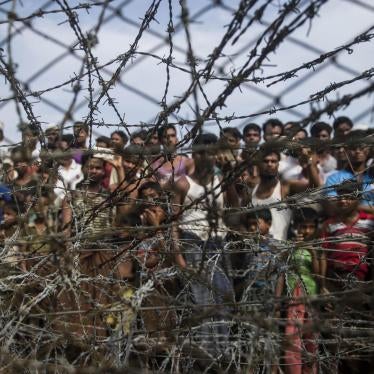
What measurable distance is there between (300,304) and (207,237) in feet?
1.87

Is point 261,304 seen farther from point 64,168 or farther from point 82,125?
point 64,168

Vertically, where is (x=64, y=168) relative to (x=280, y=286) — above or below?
above

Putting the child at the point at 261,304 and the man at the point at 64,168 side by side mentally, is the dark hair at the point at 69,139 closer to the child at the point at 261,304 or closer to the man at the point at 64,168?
the man at the point at 64,168

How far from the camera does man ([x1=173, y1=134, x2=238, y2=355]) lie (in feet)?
4.45

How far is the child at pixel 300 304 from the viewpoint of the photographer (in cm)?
146

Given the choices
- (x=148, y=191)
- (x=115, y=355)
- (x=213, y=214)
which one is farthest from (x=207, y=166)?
(x=148, y=191)

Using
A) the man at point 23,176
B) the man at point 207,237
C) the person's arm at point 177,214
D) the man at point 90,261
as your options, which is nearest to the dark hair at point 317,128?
the man at point 207,237

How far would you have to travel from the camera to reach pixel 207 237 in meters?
1.89

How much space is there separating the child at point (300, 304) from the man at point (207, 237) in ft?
0.56

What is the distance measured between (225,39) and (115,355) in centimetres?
81

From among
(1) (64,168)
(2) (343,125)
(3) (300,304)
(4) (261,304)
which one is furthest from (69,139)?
(3) (300,304)

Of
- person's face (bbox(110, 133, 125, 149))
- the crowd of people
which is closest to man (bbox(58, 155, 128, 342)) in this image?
Result: the crowd of people

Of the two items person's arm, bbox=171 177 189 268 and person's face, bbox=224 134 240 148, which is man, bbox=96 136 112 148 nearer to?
person's arm, bbox=171 177 189 268

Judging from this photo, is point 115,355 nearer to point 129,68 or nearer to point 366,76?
point 129,68
